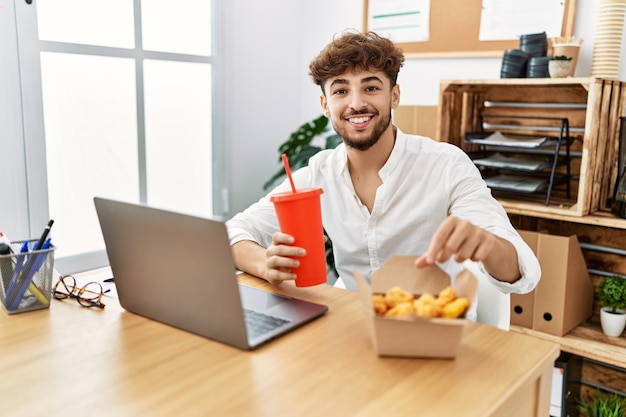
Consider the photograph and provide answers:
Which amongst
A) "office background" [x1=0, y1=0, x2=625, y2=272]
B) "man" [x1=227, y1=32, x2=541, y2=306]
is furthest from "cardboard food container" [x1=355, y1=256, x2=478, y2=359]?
"office background" [x1=0, y1=0, x2=625, y2=272]

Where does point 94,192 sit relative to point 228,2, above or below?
below

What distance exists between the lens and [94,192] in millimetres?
2383

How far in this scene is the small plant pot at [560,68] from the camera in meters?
1.93

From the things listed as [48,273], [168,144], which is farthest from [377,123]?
[168,144]

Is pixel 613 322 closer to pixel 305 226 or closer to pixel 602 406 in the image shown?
pixel 602 406

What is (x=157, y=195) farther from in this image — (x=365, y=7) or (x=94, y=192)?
(x=365, y=7)

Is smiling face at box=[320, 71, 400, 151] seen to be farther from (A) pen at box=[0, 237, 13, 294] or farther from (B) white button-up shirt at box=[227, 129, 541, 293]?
(A) pen at box=[0, 237, 13, 294]

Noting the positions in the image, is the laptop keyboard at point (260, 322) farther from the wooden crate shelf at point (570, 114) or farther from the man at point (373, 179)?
the wooden crate shelf at point (570, 114)

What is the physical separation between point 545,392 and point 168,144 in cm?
205

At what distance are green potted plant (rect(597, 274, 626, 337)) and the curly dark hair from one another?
1066 millimetres

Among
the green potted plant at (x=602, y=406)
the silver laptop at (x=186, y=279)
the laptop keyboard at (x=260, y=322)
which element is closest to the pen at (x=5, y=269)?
the silver laptop at (x=186, y=279)

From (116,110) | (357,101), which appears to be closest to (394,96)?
(357,101)

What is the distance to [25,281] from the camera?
3.80 ft

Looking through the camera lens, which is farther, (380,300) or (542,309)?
(542,309)
